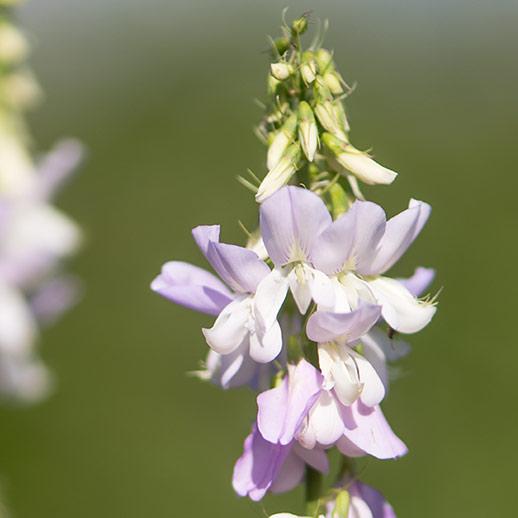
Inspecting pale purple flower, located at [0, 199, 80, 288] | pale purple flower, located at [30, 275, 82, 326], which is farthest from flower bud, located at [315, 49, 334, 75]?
pale purple flower, located at [30, 275, 82, 326]

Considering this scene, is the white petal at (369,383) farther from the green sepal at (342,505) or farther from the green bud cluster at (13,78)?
the green bud cluster at (13,78)

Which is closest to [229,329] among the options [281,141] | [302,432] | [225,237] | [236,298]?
[236,298]

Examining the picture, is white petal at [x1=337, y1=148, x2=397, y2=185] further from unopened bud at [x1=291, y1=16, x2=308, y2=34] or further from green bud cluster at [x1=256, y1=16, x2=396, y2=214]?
unopened bud at [x1=291, y1=16, x2=308, y2=34]

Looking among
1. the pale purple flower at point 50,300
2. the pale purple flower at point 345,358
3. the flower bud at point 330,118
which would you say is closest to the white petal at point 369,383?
the pale purple flower at point 345,358

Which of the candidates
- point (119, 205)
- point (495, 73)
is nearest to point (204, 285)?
→ point (119, 205)

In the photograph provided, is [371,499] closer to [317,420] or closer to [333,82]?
[317,420]

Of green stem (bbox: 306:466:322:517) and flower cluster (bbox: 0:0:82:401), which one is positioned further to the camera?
flower cluster (bbox: 0:0:82:401)

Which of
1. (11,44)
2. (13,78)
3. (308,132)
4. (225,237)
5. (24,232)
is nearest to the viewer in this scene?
(308,132)

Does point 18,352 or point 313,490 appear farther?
point 18,352
